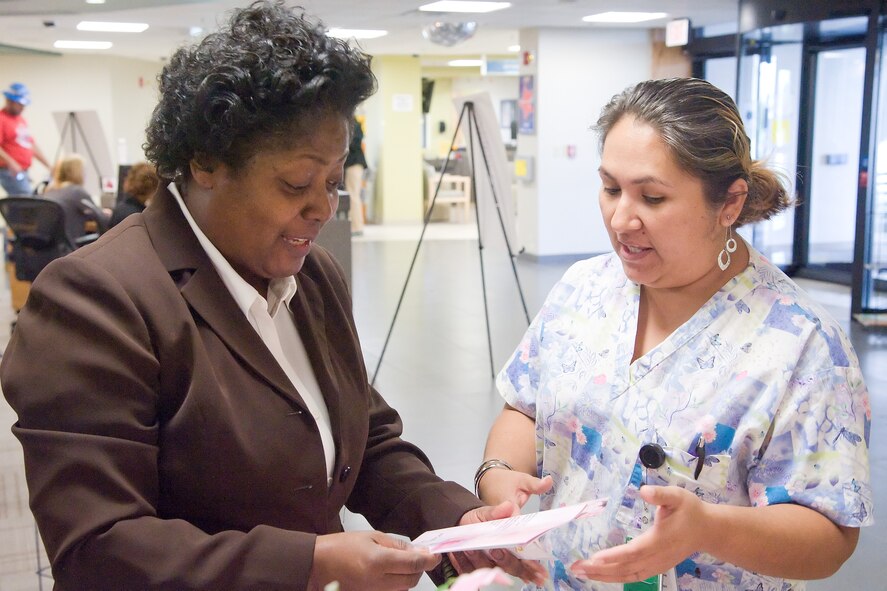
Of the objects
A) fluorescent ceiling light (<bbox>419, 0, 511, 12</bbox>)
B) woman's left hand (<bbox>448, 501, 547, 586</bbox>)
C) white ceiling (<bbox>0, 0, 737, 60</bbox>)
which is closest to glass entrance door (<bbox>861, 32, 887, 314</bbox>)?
white ceiling (<bbox>0, 0, 737, 60</bbox>)

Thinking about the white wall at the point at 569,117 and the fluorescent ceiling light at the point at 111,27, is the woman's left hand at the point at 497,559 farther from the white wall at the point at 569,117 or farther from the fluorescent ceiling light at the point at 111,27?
the fluorescent ceiling light at the point at 111,27

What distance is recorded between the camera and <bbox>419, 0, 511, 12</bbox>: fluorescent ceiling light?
955cm

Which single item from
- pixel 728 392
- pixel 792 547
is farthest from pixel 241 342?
pixel 792 547

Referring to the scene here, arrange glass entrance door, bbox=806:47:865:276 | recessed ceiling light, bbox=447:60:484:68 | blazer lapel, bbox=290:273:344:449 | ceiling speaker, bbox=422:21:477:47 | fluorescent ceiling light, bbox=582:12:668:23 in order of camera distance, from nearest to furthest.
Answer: blazer lapel, bbox=290:273:344:449 → glass entrance door, bbox=806:47:865:276 → fluorescent ceiling light, bbox=582:12:668:23 → ceiling speaker, bbox=422:21:477:47 → recessed ceiling light, bbox=447:60:484:68

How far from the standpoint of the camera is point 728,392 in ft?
5.35

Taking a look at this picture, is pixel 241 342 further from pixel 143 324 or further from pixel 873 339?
pixel 873 339

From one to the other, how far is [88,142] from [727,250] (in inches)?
382

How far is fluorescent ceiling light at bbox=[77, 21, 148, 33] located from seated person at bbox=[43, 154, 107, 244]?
4670mm

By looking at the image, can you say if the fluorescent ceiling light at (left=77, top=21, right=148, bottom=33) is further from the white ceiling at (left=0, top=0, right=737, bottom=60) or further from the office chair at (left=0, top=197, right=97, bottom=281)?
the office chair at (left=0, top=197, right=97, bottom=281)

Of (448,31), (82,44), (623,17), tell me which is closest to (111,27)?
(82,44)

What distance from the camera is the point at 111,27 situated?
1261 cm

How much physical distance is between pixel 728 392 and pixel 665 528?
1.12 ft

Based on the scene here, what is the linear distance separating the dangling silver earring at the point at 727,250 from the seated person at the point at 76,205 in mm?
6606

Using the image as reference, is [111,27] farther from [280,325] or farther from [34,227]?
[280,325]
